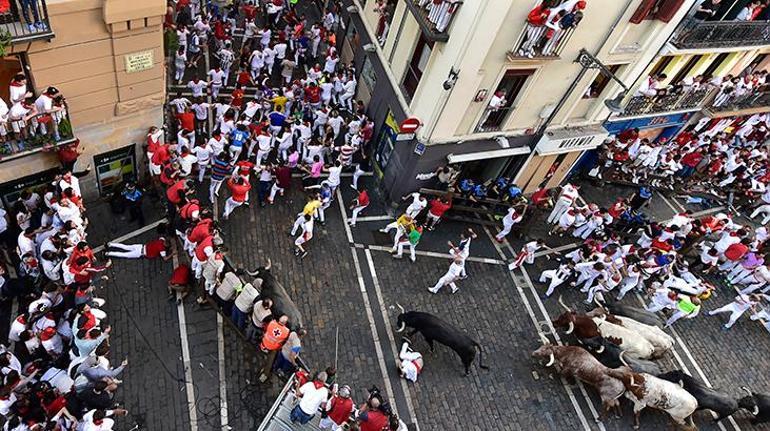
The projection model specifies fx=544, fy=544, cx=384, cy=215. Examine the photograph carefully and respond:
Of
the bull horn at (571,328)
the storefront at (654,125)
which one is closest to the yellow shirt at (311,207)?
the bull horn at (571,328)

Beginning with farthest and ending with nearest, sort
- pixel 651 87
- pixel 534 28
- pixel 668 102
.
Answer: pixel 668 102 → pixel 651 87 → pixel 534 28

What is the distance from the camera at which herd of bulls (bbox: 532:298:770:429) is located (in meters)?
15.4

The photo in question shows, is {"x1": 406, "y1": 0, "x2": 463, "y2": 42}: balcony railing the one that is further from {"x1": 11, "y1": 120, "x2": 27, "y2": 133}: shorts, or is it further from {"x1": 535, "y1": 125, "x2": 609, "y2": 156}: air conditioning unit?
{"x1": 11, "y1": 120, "x2": 27, "y2": 133}: shorts

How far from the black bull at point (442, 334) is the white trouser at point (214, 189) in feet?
24.3

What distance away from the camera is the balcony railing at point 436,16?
15875 mm

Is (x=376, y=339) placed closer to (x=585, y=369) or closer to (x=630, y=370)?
(x=585, y=369)

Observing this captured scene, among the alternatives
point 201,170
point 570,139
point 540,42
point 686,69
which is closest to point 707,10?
point 686,69

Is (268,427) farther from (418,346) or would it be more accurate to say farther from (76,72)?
(76,72)

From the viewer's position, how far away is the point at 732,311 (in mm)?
19609

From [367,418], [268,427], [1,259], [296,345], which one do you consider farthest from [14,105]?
[367,418]

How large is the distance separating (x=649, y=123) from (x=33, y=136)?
23186mm

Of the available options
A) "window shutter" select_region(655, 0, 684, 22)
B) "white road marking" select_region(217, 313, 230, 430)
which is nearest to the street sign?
"white road marking" select_region(217, 313, 230, 430)

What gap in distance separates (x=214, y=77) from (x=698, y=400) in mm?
19937

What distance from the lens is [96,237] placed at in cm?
1620
